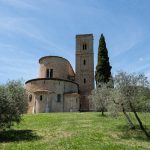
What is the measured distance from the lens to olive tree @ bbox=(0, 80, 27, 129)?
20.8m

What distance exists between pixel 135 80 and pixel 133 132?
16.6 ft

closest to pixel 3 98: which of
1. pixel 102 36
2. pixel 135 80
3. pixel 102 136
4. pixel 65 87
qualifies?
pixel 102 136

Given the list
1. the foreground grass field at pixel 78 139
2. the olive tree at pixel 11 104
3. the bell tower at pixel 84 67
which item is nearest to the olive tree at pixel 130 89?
the foreground grass field at pixel 78 139

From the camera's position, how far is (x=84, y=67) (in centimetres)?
6519

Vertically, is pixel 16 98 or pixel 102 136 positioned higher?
pixel 16 98

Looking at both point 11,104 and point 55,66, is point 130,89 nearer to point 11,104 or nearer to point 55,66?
point 11,104

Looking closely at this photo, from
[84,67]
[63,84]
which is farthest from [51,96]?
[84,67]

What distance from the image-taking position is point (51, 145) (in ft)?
58.2

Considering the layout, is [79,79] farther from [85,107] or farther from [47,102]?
[47,102]

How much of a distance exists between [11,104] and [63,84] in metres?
33.3

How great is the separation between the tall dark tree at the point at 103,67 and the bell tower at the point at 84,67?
292 inches

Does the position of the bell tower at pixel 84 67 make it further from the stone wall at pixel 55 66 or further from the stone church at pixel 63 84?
the stone wall at pixel 55 66

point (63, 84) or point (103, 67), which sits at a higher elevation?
point (103, 67)

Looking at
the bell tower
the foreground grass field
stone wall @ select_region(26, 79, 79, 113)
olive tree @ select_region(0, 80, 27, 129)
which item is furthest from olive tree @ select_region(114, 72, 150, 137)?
the bell tower
